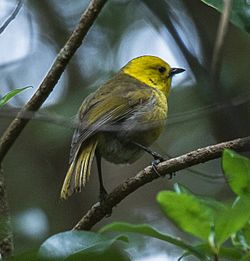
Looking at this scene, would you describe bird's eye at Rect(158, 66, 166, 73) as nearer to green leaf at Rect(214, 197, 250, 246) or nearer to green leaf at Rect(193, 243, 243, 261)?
green leaf at Rect(193, 243, 243, 261)

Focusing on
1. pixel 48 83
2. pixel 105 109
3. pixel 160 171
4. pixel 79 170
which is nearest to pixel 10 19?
pixel 48 83

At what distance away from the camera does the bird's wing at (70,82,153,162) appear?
377cm

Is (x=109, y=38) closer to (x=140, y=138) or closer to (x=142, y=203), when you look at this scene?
(x=142, y=203)

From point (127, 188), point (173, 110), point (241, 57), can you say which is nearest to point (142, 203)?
point (173, 110)

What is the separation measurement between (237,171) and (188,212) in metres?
0.15

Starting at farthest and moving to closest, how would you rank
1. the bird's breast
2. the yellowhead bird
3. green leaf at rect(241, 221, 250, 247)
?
the bird's breast < the yellowhead bird < green leaf at rect(241, 221, 250, 247)

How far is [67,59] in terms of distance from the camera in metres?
2.88

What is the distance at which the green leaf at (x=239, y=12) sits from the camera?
239 centimetres

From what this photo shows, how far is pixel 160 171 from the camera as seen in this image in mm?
2602

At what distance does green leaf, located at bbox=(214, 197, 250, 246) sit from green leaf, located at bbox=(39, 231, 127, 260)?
22 centimetres

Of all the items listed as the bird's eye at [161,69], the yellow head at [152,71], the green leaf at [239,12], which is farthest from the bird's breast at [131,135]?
the green leaf at [239,12]

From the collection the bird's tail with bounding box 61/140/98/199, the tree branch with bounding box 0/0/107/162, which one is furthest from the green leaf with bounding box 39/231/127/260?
the bird's tail with bounding box 61/140/98/199

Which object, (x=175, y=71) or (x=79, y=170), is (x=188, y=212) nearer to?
(x=79, y=170)

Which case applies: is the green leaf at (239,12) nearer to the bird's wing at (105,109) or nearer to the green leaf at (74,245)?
the green leaf at (74,245)
